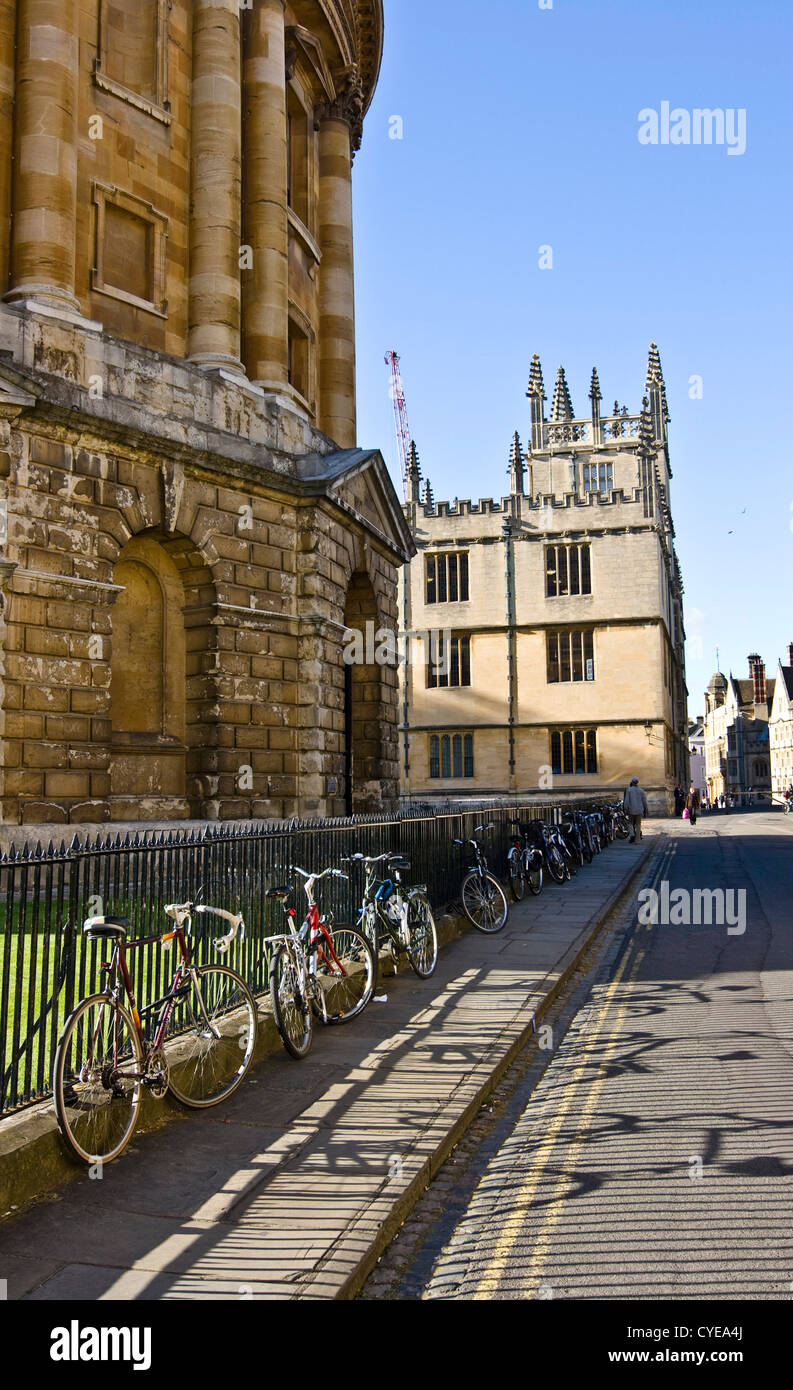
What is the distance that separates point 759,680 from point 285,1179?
134894 millimetres

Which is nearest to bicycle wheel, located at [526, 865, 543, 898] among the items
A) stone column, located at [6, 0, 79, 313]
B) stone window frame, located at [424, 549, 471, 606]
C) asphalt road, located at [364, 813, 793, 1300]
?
asphalt road, located at [364, 813, 793, 1300]

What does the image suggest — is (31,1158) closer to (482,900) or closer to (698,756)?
(482,900)

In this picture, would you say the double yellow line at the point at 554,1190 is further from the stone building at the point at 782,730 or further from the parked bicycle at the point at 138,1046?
the stone building at the point at 782,730

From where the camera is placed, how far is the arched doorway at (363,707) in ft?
72.7

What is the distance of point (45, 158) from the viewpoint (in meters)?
14.6

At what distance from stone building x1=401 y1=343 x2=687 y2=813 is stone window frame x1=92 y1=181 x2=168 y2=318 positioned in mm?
36268

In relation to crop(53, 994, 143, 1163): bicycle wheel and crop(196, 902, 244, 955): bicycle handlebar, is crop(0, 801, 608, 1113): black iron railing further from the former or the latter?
crop(53, 994, 143, 1163): bicycle wheel

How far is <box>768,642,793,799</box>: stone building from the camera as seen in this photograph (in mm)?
112188

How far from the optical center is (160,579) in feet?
54.5

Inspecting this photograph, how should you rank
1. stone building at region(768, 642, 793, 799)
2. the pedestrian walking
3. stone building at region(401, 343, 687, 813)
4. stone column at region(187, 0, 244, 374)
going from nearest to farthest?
stone column at region(187, 0, 244, 374), the pedestrian walking, stone building at region(401, 343, 687, 813), stone building at region(768, 642, 793, 799)

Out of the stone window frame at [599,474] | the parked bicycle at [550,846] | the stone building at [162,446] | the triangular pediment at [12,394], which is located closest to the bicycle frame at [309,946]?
the stone building at [162,446]

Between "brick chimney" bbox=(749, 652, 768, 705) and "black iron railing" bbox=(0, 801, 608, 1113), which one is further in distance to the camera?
"brick chimney" bbox=(749, 652, 768, 705)

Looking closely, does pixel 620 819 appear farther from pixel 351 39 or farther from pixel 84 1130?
pixel 84 1130
